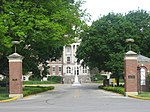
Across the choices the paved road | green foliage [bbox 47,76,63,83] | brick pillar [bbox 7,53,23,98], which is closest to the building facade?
green foliage [bbox 47,76,63,83]

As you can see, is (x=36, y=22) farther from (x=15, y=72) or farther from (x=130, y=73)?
(x=130, y=73)

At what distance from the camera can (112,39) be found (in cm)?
5303

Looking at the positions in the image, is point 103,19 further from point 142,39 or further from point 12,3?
point 12,3

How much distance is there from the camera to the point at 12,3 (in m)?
34.1

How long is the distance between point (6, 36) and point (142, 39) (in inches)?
1042

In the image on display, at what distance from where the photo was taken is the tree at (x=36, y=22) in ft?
109

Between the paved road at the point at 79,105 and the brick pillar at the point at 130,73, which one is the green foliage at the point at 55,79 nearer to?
the brick pillar at the point at 130,73

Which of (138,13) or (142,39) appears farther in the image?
(138,13)

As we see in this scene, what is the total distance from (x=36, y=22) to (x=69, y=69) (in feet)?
257

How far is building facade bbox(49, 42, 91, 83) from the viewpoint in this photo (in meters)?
107

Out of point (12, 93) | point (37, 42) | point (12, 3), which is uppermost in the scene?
point (12, 3)

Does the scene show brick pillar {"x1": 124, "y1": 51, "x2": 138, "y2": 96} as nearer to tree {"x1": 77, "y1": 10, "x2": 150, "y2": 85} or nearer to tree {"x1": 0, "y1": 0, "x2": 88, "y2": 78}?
tree {"x1": 0, "y1": 0, "x2": 88, "y2": 78}

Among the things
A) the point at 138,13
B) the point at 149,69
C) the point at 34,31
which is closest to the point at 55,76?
the point at 138,13

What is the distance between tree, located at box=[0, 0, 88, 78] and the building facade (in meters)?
68.2
